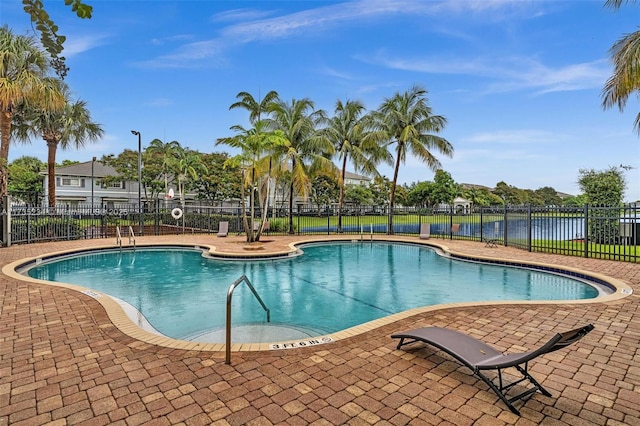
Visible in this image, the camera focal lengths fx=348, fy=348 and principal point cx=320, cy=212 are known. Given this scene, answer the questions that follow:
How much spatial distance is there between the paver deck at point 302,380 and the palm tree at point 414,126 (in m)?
15.2

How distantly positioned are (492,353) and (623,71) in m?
7.88

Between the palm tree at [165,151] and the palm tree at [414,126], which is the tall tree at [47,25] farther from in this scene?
the palm tree at [165,151]

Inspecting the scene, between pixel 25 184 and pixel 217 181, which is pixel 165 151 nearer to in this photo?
pixel 217 181

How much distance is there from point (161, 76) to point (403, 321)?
17171 mm

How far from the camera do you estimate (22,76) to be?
12.0 meters

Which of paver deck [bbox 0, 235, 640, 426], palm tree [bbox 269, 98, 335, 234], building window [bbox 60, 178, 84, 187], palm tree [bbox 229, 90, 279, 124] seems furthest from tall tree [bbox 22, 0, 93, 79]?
building window [bbox 60, 178, 84, 187]

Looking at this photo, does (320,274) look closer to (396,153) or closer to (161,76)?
(396,153)

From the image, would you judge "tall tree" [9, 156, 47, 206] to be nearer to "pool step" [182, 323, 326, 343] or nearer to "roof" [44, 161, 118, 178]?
"roof" [44, 161, 118, 178]

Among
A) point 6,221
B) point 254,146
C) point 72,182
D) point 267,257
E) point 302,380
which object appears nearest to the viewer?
point 302,380

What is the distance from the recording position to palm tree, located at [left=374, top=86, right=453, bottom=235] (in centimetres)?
1922

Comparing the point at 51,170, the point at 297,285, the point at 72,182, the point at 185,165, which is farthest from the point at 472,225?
the point at 72,182

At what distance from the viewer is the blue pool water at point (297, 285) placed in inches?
255

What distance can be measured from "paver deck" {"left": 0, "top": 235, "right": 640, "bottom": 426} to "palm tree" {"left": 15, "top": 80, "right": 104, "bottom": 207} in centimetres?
1963

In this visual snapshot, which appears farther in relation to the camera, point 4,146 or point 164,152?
point 164,152
